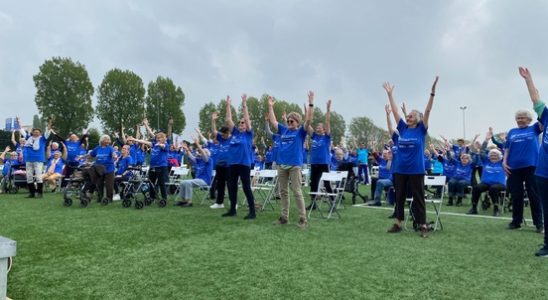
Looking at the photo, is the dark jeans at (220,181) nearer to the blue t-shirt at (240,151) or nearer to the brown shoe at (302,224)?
the blue t-shirt at (240,151)

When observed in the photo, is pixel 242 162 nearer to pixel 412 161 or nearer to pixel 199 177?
pixel 412 161

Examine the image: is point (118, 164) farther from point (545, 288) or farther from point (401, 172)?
point (545, 288)

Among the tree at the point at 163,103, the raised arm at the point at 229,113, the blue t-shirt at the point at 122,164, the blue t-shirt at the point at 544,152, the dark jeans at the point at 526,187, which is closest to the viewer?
the blue t-shirt at the point at 544,152

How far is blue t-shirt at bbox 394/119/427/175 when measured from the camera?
6500 mm

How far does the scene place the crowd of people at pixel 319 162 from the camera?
661 cm

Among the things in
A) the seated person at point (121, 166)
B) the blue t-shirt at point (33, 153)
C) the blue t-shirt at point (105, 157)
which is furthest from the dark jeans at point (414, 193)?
the blue t-shirt at point (33, 153)

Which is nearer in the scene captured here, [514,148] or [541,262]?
[541,262]

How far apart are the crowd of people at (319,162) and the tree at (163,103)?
131 feet

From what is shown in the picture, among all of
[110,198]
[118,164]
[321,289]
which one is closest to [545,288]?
[321,289]

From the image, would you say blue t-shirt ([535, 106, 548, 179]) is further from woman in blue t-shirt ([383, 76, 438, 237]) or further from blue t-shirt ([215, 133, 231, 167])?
blue t-shirt ([215, 133, 231, 167])

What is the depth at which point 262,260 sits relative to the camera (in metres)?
4.77

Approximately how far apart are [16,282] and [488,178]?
9401mm

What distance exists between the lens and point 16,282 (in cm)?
392

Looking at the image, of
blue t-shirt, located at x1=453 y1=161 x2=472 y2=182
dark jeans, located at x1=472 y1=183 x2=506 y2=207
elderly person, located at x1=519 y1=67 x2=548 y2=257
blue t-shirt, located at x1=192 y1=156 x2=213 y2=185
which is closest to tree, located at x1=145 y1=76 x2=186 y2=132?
blue t-shirt, located at x1=192 y1=156 x2=213 y2=185
